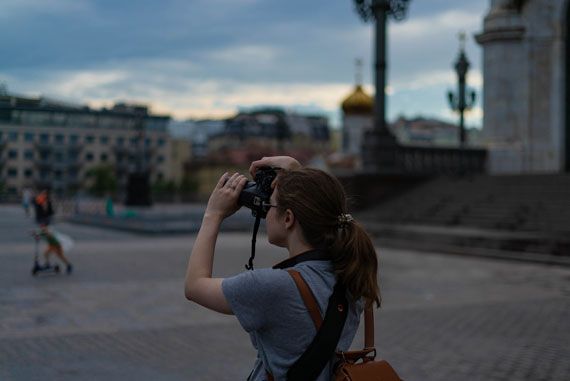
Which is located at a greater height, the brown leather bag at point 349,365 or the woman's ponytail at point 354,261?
the woman's ponytail at point 354,261

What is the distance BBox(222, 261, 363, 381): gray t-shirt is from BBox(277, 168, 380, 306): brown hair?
62 mm

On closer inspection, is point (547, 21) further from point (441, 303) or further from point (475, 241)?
point (441, 303)

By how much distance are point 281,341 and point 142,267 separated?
12217 millimetres

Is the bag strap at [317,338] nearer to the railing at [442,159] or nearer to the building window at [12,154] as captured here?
the building window at [12,154]

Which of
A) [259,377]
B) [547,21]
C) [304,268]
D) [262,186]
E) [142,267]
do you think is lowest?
[142,267]

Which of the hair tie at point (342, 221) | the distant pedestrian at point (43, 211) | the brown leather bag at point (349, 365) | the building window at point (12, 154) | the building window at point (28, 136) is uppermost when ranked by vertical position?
the building window at point (28, 136)

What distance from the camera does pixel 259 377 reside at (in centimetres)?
248

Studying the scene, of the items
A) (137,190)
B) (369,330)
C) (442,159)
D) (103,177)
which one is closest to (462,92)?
(442,159)

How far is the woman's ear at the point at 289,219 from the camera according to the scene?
2412 mm

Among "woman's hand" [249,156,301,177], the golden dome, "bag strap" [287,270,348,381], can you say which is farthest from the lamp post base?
"bag strap" [287,270,348,381]

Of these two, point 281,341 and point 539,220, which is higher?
point 281,341

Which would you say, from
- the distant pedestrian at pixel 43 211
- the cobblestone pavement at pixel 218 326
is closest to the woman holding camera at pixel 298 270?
the cobblestone pavement at pixel 218 326

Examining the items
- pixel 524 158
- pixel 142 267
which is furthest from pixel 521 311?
pixel 524 158

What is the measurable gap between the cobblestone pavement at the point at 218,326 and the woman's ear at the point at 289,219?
393cm
